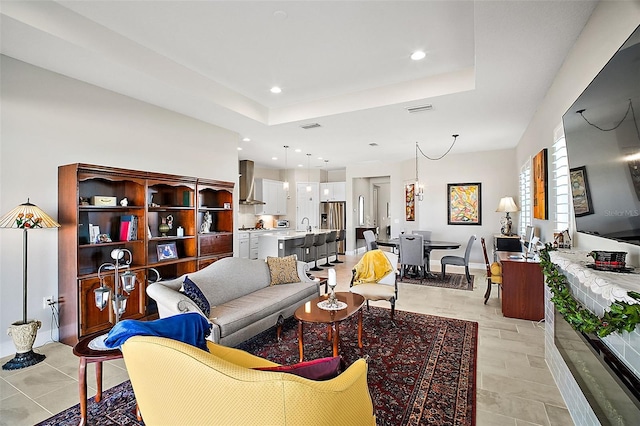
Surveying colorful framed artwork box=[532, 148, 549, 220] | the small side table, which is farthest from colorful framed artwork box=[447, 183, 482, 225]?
the small side table

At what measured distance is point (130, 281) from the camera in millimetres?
2715

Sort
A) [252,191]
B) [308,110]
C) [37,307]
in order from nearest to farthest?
[37,307] < [308,110] < [252,191]

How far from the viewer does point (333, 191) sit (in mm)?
10789

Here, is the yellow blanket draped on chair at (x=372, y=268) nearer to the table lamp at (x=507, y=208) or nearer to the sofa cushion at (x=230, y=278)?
the sofa cushion at (x=230, y=278)

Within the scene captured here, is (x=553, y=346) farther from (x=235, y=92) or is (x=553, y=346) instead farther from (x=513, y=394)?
(x=235, y=92)

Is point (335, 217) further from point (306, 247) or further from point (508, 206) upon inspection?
point (508, 206)

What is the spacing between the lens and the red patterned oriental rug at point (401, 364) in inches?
86.7

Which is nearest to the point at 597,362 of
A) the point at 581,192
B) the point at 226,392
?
the point at 581,192

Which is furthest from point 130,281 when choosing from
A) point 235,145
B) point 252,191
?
point 252,191

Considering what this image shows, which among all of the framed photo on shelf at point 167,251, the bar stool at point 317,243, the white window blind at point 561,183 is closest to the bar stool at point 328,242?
the bar stool at point 317,243

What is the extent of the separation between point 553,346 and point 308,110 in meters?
4.12

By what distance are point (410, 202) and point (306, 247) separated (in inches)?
131

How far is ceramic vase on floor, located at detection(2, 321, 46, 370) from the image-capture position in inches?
115

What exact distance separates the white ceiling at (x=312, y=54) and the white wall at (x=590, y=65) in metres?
0.14
